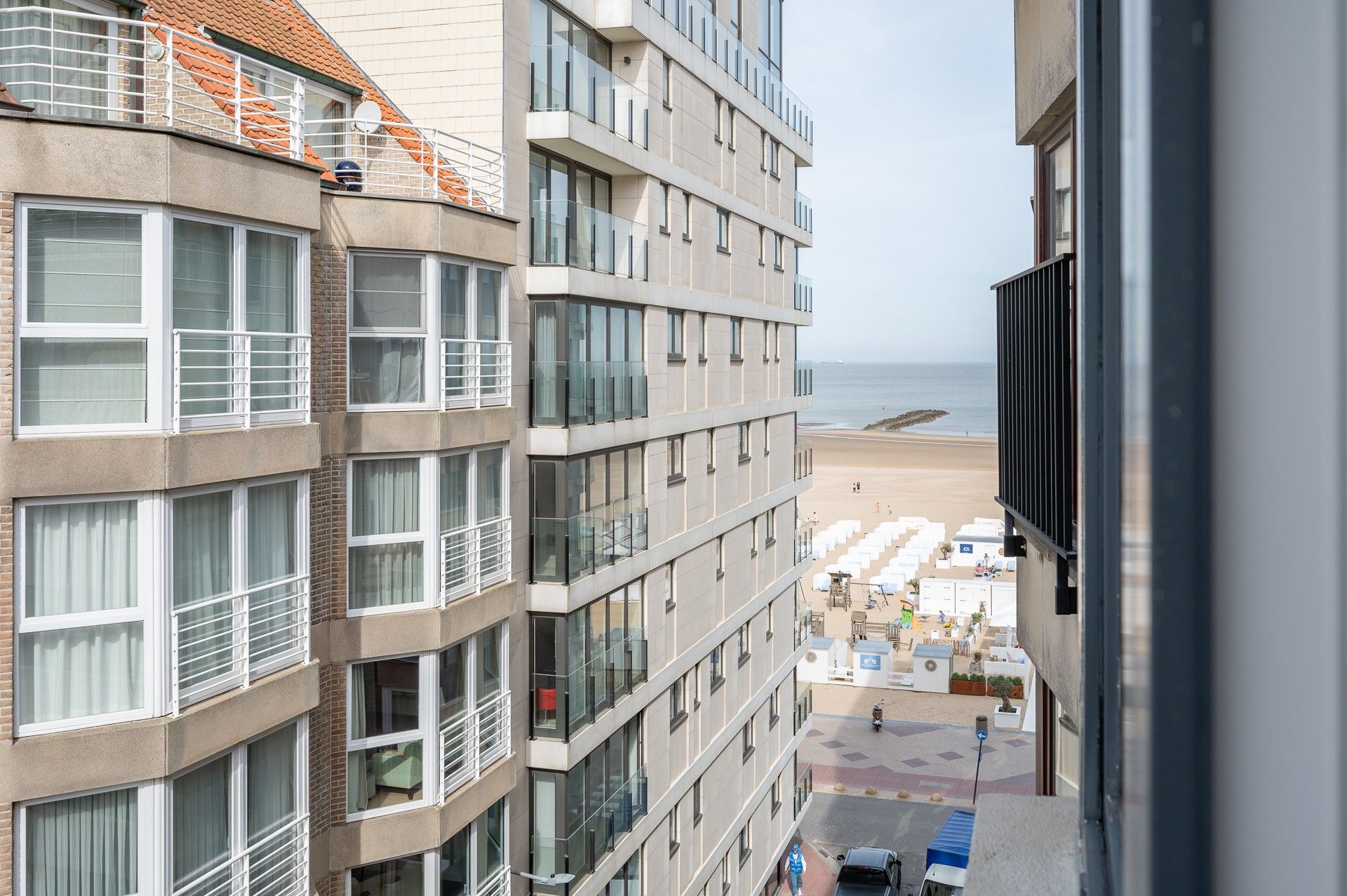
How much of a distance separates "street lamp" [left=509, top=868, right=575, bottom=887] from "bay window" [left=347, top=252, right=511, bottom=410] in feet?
21.6

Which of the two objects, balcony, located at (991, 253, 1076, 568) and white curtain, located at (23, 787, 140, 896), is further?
white curtain, located at (23, 787, 140, 896)

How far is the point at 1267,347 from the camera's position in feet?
1.85

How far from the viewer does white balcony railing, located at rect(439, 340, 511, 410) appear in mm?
13578

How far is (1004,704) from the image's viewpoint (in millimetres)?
41625

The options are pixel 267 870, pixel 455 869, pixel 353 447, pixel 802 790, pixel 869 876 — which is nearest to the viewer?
pixel 267 870

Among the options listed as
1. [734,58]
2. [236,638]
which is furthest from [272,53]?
[734,58]

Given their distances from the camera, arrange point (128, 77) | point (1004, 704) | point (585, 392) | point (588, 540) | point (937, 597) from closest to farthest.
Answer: point (128, 77) < point (585, 392) < point (588, 540) < point (1004, 704) < point (937, 597)

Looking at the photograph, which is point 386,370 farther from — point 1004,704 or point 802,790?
point 1004,704

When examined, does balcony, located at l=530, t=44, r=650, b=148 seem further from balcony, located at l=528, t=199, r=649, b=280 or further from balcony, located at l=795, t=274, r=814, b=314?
balcony, located at l=795, t=274, r=814, b=314

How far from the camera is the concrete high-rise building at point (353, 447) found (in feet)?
29.9

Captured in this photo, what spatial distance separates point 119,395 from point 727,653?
17791mm

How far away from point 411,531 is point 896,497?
76551 millimetres

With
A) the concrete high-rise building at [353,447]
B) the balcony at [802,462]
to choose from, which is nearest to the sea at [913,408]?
the balcony at [802,462]

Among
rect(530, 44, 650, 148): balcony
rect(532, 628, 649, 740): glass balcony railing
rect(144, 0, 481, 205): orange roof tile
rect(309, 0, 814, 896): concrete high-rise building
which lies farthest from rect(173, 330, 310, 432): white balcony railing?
rect(530, 44, 650, 148): balcony
